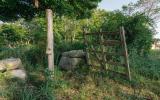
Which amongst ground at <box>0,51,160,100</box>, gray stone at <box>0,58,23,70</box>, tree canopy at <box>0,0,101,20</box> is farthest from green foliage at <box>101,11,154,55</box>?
gray stone at <box>0,58,23,70</box>

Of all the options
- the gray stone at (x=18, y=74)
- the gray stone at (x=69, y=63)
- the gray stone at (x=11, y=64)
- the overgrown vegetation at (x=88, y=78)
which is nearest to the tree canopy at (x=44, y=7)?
the overgrown vegetation at (x=88, y=78)

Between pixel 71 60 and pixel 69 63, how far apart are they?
16 centimetres

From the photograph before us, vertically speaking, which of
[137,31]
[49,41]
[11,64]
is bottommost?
[11,64]

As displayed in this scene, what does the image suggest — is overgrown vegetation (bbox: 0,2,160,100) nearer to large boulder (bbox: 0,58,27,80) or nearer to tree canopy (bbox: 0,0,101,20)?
large boulder (bbox: 0,58,27,80)

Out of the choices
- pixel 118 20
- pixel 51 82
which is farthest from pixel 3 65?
pixel 118 20

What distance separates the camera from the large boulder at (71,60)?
12.0 metres

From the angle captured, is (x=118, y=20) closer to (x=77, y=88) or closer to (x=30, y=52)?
(x=30, y=52)

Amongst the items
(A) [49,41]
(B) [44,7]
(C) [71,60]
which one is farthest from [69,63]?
(B) [44,7]

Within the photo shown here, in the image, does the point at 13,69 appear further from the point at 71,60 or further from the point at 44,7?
the point at 71,60

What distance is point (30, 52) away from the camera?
530 inches

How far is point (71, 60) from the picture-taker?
→ 12195 mm

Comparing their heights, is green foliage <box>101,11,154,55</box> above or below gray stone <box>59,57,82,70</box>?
above

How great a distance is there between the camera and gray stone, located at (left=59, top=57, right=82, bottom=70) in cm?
→ 1195

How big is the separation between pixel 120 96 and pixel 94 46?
3627mm
